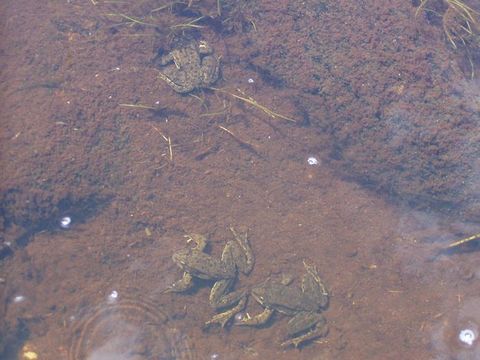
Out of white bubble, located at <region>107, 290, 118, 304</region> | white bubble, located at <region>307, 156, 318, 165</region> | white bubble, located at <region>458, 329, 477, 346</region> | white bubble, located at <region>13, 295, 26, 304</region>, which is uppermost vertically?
white bubble, located at <region>307, 156, 318, 165</region>

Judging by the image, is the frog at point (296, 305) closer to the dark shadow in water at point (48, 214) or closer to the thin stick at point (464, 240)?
the thin stick at point (464, 240)

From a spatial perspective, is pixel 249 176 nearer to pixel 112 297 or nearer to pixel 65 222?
pixel 112 297

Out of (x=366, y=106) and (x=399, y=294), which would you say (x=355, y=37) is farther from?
(x=399, y=294)

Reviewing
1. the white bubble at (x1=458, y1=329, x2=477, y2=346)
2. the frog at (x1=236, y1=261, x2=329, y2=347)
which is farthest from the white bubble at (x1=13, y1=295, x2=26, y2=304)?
the white bubble at (x1=458, y1=329, x2=477, y2=346)

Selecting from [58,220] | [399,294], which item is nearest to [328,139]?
[399,294]

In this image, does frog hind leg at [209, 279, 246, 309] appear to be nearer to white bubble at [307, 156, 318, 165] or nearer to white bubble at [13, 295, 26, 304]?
white bubble at [307, 156, 318, 165]

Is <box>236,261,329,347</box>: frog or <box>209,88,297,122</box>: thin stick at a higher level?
<box>209,88,297,122</box>: thin stick

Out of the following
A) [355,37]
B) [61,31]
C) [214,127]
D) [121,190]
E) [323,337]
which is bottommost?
[323,337]

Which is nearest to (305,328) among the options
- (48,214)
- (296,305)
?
(296,305)
